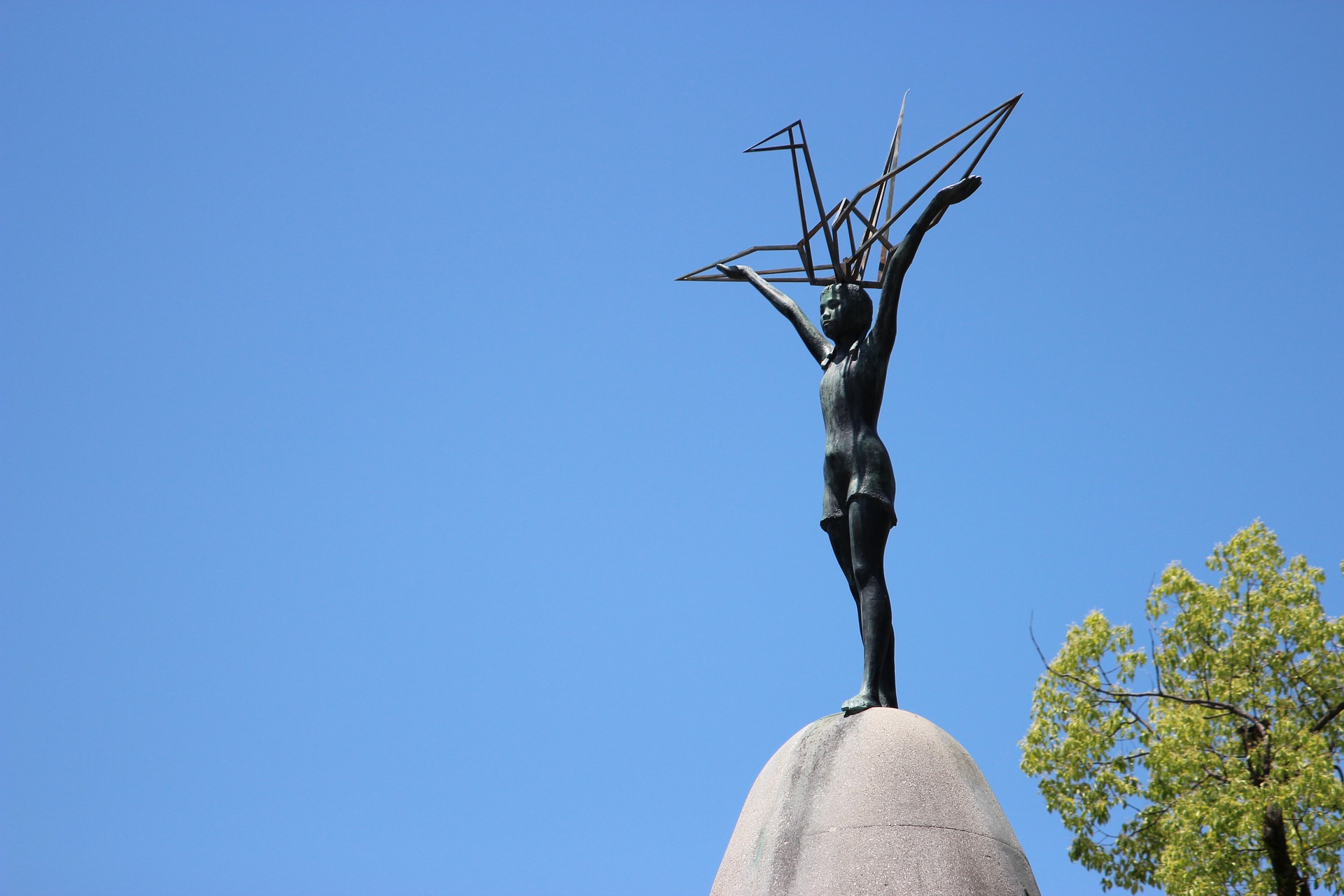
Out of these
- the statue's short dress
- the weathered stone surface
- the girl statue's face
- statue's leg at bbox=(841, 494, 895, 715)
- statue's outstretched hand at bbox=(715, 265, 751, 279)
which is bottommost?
the weathered stone surface

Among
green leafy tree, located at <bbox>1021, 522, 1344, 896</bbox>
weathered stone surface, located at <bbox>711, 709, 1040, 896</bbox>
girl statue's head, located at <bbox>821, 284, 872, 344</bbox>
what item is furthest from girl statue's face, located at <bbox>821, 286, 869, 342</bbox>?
green leafy tree, located at <bbox>1021, 522, 1344, 896</bbox>

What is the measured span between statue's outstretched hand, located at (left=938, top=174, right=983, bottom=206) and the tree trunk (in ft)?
41.2

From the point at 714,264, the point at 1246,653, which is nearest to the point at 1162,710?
the point at 1246,653

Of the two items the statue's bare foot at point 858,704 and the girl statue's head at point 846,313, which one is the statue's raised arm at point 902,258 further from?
the statue's bare foot at point 858,704

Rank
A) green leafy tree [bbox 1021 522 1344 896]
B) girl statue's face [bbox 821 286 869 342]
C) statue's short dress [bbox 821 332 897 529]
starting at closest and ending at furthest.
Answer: statue's short dress [bbox 821 332 897 529], girl statue's face [bbox 821 286 869 342], green leafy tree [bbox 1021 522 1344 896]

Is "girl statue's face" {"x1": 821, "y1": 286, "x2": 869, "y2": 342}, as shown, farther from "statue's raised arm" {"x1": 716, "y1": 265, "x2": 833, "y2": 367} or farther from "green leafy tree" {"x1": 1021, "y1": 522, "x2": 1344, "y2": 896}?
"green leafy tree" {"x1": 1021, "y1": 522, "x2": 1344, "y2": 896}

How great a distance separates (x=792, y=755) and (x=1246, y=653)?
13.6m

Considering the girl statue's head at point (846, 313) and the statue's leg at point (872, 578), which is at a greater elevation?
the girl statue's head at point (846, 313)

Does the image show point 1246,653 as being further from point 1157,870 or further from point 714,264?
point 714,264

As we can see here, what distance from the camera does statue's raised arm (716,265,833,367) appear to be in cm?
893

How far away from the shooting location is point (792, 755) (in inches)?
303

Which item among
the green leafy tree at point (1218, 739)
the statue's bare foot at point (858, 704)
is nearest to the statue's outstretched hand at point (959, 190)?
the statue's bare foot at point (858, 704)

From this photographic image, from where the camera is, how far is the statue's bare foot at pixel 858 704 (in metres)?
7.73

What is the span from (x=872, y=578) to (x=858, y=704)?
84cm
